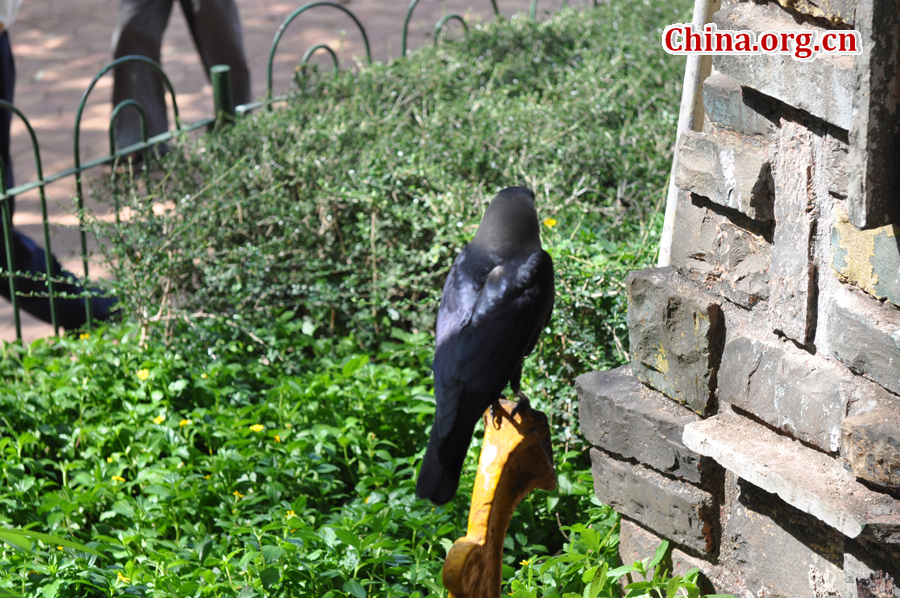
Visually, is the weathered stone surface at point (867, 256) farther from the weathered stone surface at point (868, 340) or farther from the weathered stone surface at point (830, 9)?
the weathered stone surface at point (830, 9)

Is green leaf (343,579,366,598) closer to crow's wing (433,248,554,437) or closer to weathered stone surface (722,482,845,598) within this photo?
crow's wing (433,248,554,437)

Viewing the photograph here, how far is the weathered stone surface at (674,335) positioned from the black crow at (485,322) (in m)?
0.23

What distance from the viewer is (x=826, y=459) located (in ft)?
5.71

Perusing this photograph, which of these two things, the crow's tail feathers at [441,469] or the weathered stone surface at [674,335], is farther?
the weathered stone surface at [674,335]

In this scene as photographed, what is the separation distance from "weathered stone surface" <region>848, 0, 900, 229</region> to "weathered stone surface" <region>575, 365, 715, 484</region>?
0.83 metres

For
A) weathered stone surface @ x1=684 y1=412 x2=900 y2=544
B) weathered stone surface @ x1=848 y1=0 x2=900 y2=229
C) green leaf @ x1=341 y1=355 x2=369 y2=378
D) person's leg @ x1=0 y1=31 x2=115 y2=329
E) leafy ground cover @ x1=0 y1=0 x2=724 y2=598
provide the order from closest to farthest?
weathered stone surface @ x1=848 y1=0 x2=900 y2=229, weathered stone surface @ x1=684 y1=412 x2=900 y2=544, leafy ground cover @ x1=0 y1=0 x2=724 y2=598, green leaf @ x1=341 y1=355 x2=369 y2=378, person's leg @ x1=0 y1=31 x2=115 y2=329

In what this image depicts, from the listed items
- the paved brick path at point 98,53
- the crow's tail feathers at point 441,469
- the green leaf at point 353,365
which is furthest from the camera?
the paved brick path at point 98,53

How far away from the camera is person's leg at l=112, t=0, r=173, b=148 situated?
18.3ft

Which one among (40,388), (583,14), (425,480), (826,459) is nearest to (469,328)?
(425,480)

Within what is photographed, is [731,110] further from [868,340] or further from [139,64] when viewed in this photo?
[139,64]

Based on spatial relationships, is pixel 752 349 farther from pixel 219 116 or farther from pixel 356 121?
pixel 219 116

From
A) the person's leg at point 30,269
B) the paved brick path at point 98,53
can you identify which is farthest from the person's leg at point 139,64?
the person's leg at point 30,269

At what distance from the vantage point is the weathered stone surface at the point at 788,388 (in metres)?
1.68

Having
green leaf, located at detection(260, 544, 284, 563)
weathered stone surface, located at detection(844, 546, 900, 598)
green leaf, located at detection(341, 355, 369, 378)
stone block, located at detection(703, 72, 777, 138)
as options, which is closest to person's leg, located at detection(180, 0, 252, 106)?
green leaf, located at detection(341, 355, 369, 378)
